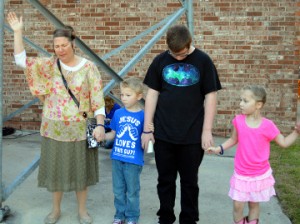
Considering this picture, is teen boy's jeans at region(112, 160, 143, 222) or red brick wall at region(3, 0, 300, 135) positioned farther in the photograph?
red brick wall at region(3, 0, 300, 135)

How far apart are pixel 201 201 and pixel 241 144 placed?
1.15 meters

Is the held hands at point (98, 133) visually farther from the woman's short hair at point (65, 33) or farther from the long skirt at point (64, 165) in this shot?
the woman's short hair at point (65, 33)

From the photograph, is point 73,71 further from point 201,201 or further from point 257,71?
point 257,71

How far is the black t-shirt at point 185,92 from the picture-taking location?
3305 millimetres

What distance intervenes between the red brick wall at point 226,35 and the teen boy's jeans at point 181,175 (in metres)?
3.54

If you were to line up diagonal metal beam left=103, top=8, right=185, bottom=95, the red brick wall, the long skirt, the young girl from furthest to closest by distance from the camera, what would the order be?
1. the red brick wall
2. diagonal metal beam left=103, top=8, right=185, bottom=95
3. the long skirt
4. the young girl

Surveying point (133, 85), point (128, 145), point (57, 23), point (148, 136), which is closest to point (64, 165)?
point (128, 145)

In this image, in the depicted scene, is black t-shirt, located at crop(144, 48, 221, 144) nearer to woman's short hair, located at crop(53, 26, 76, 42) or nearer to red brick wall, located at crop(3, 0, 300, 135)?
woman's short hair, located at crop(53, 26, 76, 42)

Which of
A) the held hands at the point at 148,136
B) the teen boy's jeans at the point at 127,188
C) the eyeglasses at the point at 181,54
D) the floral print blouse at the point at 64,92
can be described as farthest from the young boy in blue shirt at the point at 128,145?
the eyeglasses at the point at 181,54

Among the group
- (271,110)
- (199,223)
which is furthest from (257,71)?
(199,223)

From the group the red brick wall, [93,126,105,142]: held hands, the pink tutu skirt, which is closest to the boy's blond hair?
[93,126,105,142]: held hands

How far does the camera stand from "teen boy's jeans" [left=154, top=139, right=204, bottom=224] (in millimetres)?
3404

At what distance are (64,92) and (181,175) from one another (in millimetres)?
1067

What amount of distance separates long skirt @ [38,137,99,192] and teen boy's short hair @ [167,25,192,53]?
1.02 metres
